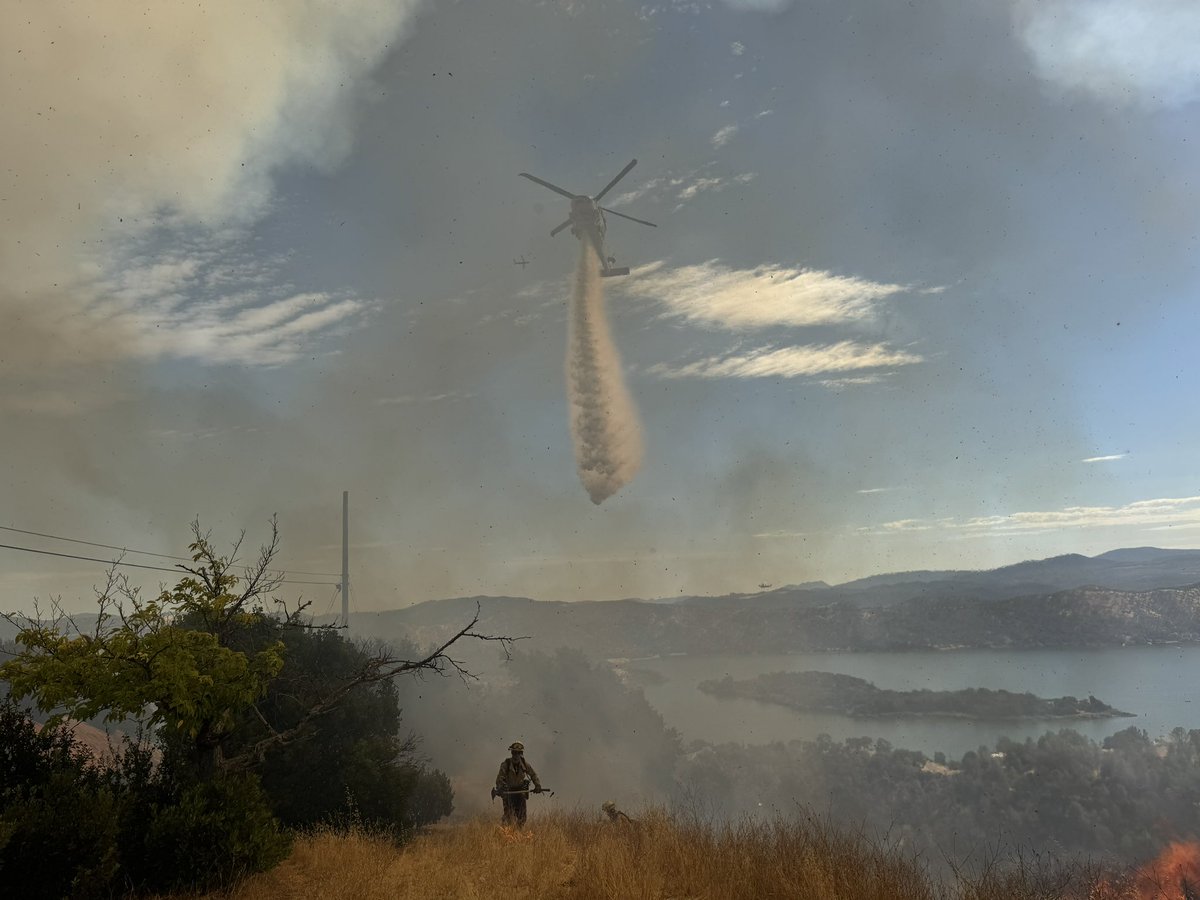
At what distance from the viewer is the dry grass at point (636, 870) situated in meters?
8.22

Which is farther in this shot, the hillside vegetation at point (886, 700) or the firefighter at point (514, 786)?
the hillside vegetation at point (886, 700)

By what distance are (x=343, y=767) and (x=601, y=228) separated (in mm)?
60039

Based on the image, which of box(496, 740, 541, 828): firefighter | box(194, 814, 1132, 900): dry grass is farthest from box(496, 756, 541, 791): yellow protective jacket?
box(194, 814, 1132, 900): dry grass

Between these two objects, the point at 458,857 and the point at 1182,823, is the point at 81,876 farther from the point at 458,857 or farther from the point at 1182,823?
the point at 1182,823

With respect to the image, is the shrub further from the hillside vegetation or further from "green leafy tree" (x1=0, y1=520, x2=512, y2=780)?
the hillside vegetation

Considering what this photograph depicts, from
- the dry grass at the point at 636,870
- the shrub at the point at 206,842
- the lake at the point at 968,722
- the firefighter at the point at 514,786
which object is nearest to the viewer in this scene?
the dry grass at the point at 636,870

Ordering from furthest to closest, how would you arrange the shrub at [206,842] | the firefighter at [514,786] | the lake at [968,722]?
1. the lake at [968,722]
2. the firefighter at [514,786]
3. the shrub at [206,842]

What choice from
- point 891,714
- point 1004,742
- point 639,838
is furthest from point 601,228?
point 891,714

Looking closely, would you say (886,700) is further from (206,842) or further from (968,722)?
(206,842)

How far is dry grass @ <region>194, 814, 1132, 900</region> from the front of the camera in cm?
822

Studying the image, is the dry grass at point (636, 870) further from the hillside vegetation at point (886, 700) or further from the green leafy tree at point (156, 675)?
the hillside vegetation at point (886, 700)

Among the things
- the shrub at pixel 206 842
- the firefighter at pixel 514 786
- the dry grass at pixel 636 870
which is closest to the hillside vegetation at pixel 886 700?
the firefighter at pixel 514 786

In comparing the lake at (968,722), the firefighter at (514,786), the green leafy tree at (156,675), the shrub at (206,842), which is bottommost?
the lake at (968,722)

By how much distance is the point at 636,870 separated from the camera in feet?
29.9
